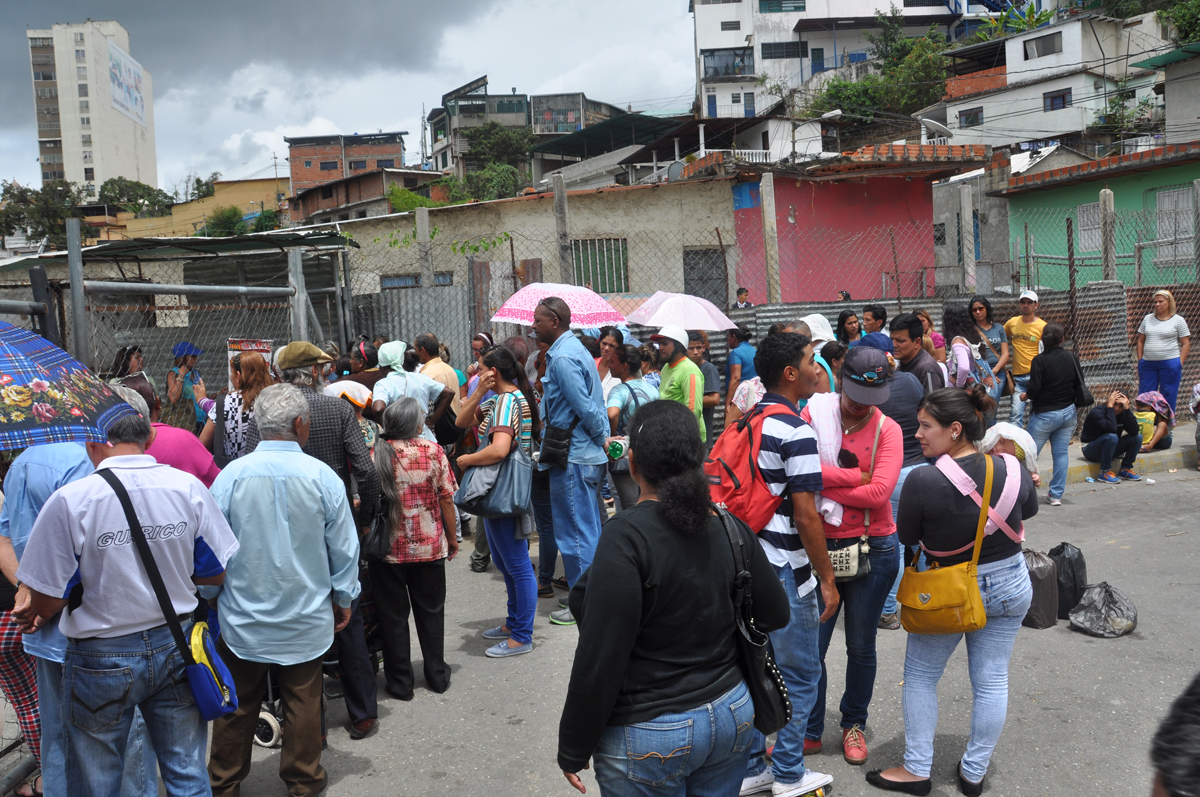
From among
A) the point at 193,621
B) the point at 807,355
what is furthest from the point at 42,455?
the point at 807,355

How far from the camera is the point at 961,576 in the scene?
3473 millimetres

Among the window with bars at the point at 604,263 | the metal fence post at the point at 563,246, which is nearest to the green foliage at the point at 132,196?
the window with bars at the point at 604,263

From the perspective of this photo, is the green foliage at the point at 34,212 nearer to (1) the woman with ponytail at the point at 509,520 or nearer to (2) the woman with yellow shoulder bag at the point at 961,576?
(1) the woman with ponytail at the point at 509,520

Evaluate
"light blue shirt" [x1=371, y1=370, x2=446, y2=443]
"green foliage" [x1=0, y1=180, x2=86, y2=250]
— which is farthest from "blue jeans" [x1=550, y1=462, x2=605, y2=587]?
"green foliage" [x1=0, y1=180, x2=86, y2=250]

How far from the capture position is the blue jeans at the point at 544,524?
246 inches

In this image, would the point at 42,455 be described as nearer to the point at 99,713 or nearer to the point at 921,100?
the point at 99,713

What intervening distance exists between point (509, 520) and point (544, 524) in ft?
3.45

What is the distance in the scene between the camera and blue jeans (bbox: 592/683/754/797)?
7.47 ft

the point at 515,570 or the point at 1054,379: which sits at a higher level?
the point at 1054,379

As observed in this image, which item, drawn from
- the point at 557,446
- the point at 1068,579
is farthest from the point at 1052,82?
the point at 557,446

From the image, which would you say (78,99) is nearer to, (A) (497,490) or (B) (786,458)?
(A) (497,490)

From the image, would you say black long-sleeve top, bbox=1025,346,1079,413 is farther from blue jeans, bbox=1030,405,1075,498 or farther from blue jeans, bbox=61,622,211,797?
blue jeans, bbox=61,622,211,797

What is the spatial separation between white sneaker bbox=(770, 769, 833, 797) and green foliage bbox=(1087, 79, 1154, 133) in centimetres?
3717

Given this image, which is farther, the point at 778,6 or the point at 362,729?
the point at 778,6
